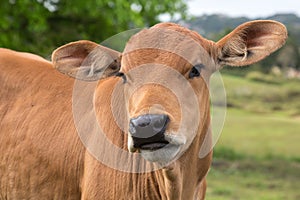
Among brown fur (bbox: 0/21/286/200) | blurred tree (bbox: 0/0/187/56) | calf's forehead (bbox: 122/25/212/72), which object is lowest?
blurred tree (bbox: 0/0/187/56)

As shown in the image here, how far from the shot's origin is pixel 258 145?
75.8 ft

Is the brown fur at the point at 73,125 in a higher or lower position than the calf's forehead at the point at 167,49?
lower

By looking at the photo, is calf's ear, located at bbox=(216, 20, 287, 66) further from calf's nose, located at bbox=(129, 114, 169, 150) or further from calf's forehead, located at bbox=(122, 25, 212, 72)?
calf's nose, located at bbox=(129, 114, 169, 150)

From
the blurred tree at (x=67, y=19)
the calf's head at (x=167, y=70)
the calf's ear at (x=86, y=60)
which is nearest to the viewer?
the calf's head at (x=167, y=70)

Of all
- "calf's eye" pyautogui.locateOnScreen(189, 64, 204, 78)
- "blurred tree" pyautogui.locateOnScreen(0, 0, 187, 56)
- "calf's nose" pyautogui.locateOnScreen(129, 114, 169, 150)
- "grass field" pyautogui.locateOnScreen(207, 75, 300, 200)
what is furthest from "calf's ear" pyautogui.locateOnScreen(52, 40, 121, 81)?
"blurred tree" pyautogui.locateOnScreen(0, 0, 187, 56)

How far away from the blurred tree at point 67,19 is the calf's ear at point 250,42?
9096mm

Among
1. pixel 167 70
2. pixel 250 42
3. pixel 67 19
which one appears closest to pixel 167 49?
pixel 167 70

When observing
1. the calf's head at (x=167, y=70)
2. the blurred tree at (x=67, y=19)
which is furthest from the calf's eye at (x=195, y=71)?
the blurred tree at (x=67, y=19)

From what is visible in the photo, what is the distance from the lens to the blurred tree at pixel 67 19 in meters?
15.0

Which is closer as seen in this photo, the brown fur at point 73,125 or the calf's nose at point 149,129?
the calf's nose at point 149,129

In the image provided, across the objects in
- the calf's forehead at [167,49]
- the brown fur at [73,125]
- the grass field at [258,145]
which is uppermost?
the calf's forehead at [167,49]

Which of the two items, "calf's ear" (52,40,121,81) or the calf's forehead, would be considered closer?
the calf's forehead

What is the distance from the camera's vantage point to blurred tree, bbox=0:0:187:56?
15.0 metres

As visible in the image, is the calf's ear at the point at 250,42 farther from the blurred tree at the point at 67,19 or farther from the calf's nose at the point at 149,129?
the blurred tree at the point at 67,19
